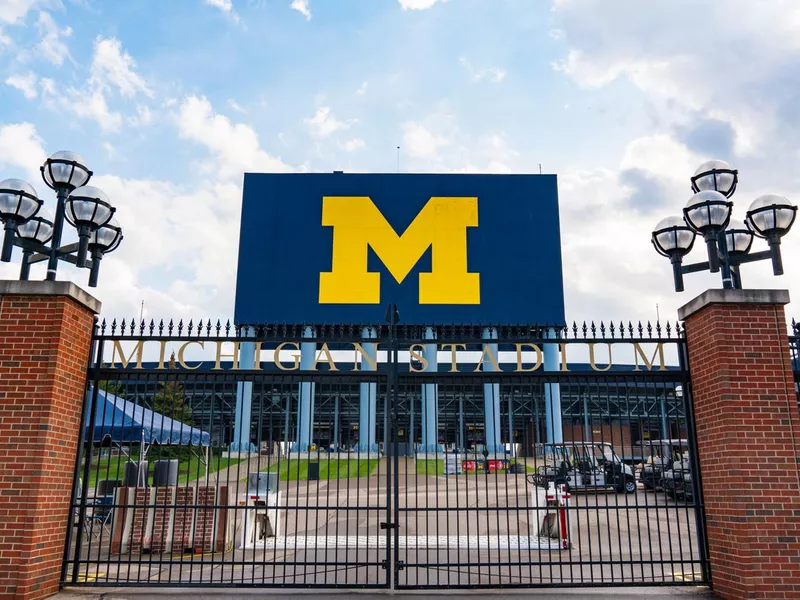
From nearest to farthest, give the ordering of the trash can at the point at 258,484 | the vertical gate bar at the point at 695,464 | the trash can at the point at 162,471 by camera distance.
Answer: the vertical gate bar at the point at 695,464 → the trash can at the point at 258,484 → the trash can at the point at 162,471

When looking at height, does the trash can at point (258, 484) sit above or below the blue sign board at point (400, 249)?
below

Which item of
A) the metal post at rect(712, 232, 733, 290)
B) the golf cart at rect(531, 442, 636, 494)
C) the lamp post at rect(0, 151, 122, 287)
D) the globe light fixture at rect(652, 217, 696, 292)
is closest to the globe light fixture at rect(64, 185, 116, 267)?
the lamp post at rect(0, 151, 122, 287)

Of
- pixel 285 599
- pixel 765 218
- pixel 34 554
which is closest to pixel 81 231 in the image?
pixel 34 554

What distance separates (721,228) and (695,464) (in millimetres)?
3022

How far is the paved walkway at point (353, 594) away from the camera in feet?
24.2

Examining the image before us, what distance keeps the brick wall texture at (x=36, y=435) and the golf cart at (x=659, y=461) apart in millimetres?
6632

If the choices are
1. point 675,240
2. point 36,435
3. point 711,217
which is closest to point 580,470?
point 675,240

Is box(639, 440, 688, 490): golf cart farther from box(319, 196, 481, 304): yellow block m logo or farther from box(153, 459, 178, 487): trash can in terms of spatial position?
box(319, 196, 481, 304): yellow block m logo

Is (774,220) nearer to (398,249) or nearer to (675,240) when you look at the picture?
(675,240)

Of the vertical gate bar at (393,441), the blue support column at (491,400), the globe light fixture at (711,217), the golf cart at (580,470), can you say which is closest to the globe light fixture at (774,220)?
the globe light fixture at (711,217)

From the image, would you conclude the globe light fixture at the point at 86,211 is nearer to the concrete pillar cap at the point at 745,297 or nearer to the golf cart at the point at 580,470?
the golf cart at the point at 580,470

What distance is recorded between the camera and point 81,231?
8172mm

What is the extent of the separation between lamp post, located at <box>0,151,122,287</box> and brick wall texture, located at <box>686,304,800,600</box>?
7892mm

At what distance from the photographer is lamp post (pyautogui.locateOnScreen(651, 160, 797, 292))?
8055 millimetres
